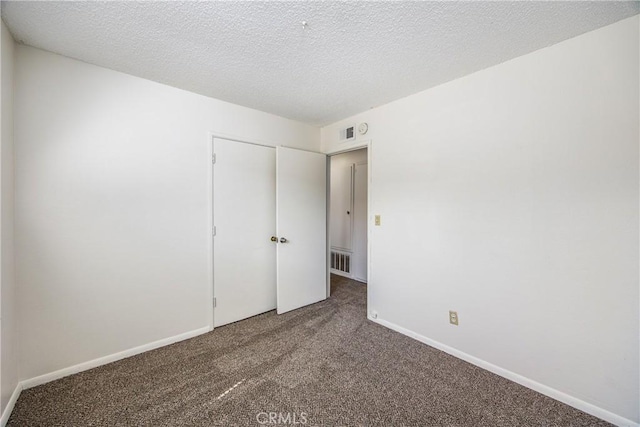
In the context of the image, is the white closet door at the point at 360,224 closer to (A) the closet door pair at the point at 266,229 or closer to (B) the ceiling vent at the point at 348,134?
(A) the closet door pair at the point at 266,229

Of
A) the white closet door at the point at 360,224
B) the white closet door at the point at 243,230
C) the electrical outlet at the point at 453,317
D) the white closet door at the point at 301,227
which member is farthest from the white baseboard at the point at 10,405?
the white closet door at the point at 360,224

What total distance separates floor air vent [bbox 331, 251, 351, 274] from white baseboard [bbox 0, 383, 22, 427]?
3.76 metres

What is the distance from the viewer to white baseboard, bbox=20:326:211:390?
1762mm

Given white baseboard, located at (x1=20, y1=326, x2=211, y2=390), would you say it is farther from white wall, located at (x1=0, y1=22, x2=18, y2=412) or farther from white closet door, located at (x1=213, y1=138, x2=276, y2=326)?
white closet door, located at (x1=213, y1=138, x2=276, y2=326)

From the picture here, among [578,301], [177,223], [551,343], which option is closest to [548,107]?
[578,301]

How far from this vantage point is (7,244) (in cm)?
157

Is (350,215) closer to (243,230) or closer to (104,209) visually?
(243,230)

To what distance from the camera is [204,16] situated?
1.44 meters

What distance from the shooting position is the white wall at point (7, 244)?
58.4 inches

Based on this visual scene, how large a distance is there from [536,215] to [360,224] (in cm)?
266

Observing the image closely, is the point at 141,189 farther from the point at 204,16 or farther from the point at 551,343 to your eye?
the point at 551,343

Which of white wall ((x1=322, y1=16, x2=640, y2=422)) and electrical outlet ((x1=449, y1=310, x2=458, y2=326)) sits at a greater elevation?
white wall ((x1=322, y1=16, x2=640, y2=422))

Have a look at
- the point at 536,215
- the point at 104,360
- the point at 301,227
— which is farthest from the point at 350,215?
the point at 104,360

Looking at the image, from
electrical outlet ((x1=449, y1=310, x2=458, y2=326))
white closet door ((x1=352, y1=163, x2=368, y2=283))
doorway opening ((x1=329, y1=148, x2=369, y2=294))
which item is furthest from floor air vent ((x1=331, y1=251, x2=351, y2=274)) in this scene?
electrical outlet ((x1=449, y1=310, x2=458, y2=326))
